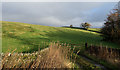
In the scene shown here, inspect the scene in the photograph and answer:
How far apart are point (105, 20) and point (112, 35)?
348cm

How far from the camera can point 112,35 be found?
11578 millimetres

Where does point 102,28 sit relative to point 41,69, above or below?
above

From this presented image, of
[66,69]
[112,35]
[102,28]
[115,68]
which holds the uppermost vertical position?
[102,28]

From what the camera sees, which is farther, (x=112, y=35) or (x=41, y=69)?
(x=112, y=35)

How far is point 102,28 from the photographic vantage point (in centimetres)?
1330

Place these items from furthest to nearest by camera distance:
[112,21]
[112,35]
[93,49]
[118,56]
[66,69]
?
[112,21] → [112,35] → [93,49] → [118,56] → [66,69]

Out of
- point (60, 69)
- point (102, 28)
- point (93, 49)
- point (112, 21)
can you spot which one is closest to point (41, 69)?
point (60, 69)

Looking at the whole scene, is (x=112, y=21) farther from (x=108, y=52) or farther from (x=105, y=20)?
(x=108, y=52)

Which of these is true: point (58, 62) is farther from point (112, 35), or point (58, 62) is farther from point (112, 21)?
point (112, 21)

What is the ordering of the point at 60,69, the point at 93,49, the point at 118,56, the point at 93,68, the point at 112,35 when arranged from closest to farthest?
the point at 60,69, the point at 93,68, the point at 118,56, the point at 93,49, the point at 112,35

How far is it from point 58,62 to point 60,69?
0.29 meters

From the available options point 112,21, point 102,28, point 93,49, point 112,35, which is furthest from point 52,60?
point 112,21

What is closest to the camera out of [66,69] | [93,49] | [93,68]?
[66,69]

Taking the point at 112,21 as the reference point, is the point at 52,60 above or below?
below
